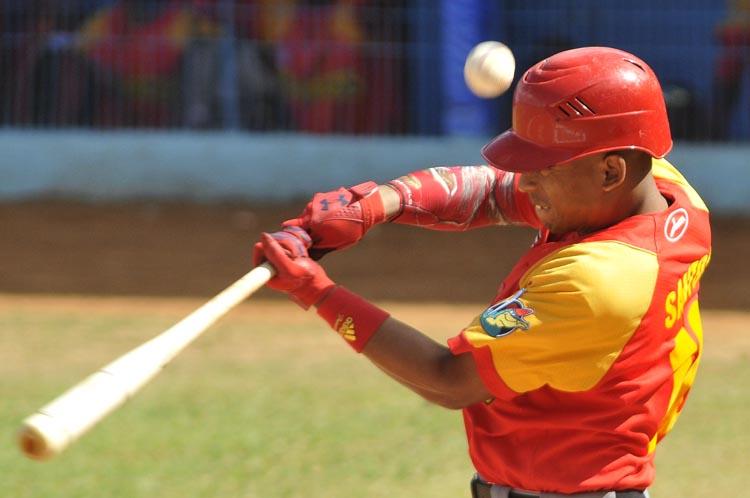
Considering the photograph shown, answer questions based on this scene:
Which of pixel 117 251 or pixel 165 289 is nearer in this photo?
pixel 165 289

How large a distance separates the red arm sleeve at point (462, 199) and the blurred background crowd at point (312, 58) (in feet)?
30.0

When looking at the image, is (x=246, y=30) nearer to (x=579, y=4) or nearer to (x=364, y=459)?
(x=579, y=4)

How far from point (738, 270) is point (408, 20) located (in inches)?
176

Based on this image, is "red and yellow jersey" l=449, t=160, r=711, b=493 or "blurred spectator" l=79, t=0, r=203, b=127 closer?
"red and yellow jersey" l=449, t=160, r=711, b=493

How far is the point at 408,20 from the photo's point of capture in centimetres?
1323

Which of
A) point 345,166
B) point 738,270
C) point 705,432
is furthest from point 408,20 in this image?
point 705,432

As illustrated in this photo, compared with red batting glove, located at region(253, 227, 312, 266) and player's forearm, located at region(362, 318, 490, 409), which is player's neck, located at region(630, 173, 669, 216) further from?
red batting glove, located at region(253, 227, 312, 266)

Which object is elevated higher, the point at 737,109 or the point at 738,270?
the point at 737,109

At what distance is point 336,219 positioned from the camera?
356cm

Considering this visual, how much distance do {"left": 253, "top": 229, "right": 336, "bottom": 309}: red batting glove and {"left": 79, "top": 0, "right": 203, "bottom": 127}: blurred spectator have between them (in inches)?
391

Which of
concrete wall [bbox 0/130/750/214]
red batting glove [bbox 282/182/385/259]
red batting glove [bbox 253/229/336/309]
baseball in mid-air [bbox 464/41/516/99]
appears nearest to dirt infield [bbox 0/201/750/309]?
concrete wall [bbox 0/130/750/214]

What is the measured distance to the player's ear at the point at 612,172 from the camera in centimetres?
315

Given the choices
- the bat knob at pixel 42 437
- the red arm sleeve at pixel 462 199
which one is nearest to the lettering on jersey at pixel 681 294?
the red arm sleeve at pixel 462 199

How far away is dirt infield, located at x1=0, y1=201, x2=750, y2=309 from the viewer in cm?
1008
